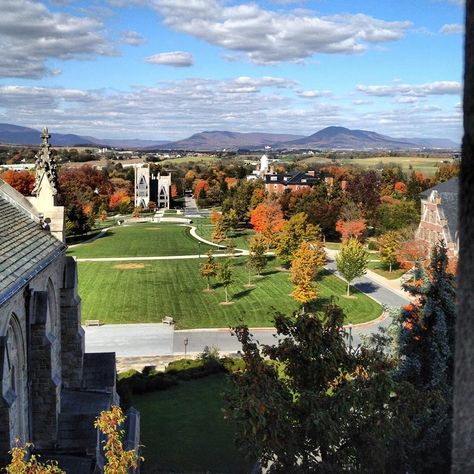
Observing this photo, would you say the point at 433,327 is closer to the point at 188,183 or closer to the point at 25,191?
the point at 25,191

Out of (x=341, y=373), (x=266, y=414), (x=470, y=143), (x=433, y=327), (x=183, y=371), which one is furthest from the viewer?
(x=183, y=371)

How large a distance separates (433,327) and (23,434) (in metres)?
9.66

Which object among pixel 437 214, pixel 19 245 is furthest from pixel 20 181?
pixel 19 245

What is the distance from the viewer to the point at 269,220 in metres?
57.9

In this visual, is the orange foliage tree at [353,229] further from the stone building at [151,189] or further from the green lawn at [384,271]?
the stone building at [151,189]

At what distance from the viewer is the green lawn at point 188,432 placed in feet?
50.6

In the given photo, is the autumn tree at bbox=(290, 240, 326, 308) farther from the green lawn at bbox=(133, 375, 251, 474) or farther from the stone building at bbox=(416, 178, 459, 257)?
the stone building at bbox=(416, 178, 459, 257)

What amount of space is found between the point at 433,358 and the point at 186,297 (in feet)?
78.1

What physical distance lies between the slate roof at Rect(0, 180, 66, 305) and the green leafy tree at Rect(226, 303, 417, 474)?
14.7 feet

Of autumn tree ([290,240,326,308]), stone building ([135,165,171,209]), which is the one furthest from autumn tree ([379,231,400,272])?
stone building ([135,165,171,209])

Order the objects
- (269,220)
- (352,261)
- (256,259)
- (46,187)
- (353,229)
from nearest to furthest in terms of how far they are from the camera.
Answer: (46,187) → (352,261) → (256,259) → (353,229) → (269,220)

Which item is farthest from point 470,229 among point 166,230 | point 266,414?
point 166,230

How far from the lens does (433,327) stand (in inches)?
538

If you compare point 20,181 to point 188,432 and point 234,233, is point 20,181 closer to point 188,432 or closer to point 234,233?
point 234,233
